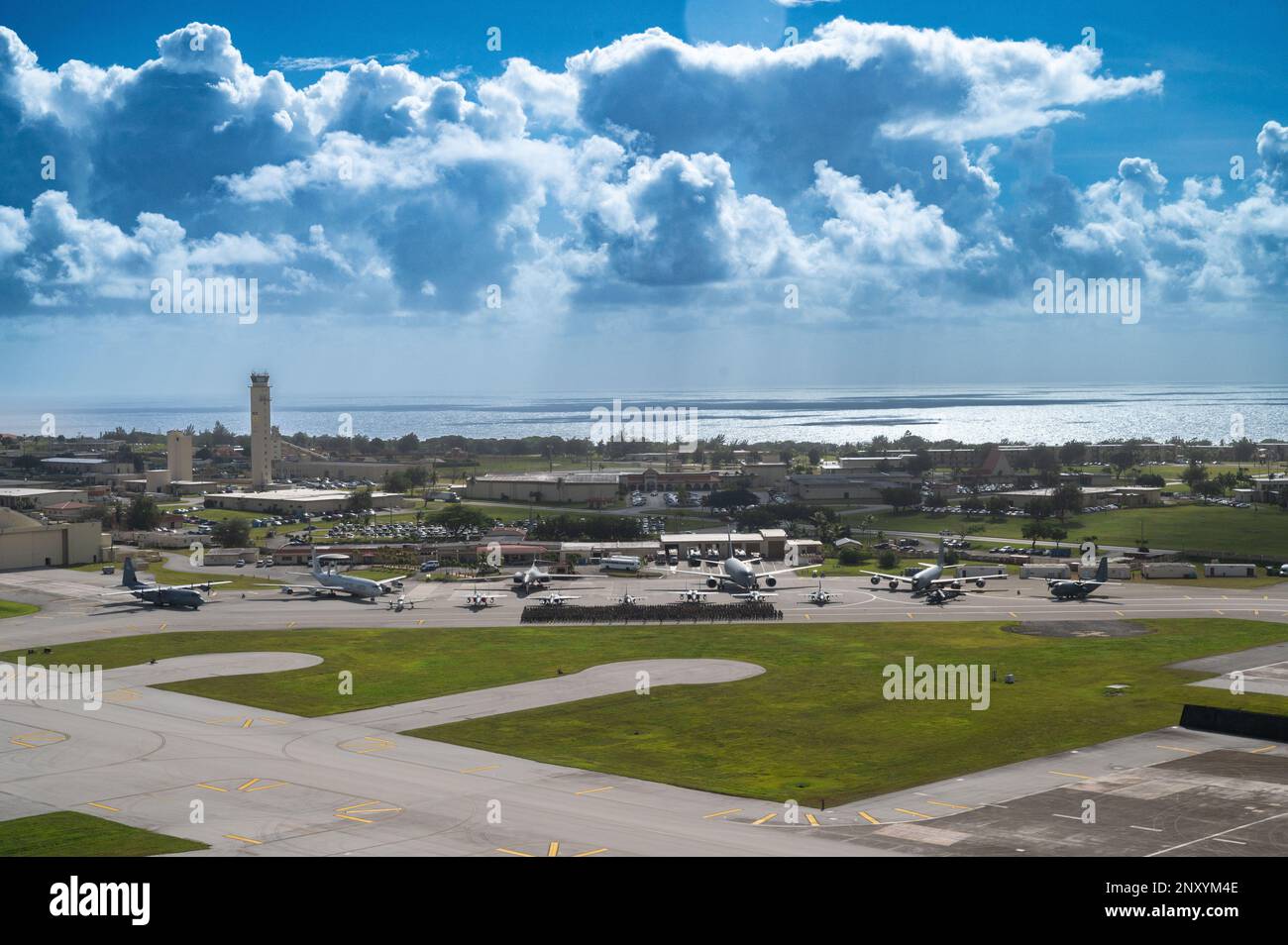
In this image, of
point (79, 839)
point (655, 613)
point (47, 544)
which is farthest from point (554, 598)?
point (79, 839)

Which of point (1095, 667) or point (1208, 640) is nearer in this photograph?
point (1095, 667)

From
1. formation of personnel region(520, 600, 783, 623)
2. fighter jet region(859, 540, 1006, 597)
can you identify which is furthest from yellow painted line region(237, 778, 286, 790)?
fighter jet region(859, 540, 1006, 597)

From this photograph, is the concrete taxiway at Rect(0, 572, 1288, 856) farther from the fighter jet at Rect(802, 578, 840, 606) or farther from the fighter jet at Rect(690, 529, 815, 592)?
the fighter jet at Rect(690, 529, 815, 592)

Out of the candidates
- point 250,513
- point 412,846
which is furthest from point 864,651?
point 250,513

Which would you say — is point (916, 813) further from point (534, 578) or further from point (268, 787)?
point (534, 578)

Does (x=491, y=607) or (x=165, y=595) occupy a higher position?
(x=165, y=595)

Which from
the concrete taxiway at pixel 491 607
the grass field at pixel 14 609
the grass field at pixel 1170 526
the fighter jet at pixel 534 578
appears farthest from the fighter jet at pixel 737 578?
the grass field at pixel 14 609

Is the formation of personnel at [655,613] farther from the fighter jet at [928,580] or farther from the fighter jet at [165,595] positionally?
the fighter jet at [165,595]
